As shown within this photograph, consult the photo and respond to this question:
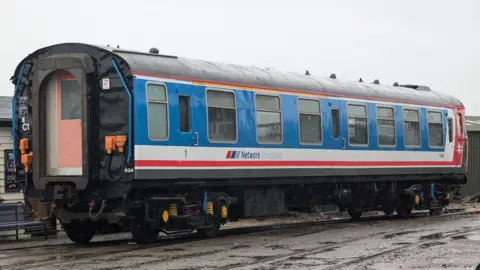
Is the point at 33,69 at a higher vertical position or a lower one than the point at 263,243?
higher

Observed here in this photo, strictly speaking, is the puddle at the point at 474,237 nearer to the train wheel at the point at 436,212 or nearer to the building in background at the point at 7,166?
the train wheel at the point at 436,212

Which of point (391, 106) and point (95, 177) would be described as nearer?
point (95, 177)

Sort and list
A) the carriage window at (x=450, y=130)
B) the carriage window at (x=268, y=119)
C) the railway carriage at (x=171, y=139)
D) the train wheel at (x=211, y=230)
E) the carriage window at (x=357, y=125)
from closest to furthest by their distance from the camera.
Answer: the railway carriage at (x=171, y=139), the train wheel at (x=211, y=230), the carriage window at (x=268, y=119), the carriage window at (x=357, y=125), the carriage window at (x=450, y=130)

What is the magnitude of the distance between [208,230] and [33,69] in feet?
15.2

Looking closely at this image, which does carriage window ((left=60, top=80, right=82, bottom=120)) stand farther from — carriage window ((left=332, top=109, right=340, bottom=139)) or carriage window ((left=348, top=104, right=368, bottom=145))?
carriage window ((left=348, top=104, right=368, bottom=145))

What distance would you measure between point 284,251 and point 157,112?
11.2 ft

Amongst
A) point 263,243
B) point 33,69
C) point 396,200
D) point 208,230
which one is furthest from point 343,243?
point 396,200

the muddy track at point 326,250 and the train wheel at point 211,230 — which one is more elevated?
the train wheel at point 211,230

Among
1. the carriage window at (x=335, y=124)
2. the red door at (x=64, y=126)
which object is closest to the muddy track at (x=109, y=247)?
the red door at (x=64, y=126)

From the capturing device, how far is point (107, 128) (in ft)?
48.9

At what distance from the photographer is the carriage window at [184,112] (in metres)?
15.6

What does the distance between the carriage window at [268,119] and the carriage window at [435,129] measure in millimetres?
6898

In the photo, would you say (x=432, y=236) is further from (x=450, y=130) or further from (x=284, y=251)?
(x=450, y=130)

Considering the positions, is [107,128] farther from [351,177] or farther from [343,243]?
[351,177]
